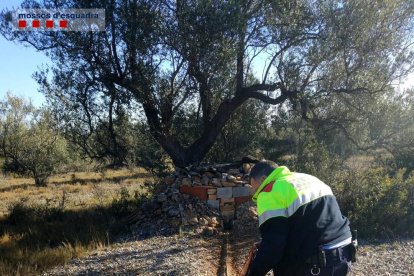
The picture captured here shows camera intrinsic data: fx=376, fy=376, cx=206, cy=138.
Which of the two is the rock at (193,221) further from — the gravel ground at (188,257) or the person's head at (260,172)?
the person's head at (260,172)

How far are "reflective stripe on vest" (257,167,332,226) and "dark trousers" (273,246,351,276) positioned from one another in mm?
440

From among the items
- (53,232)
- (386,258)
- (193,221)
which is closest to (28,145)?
(53,232)

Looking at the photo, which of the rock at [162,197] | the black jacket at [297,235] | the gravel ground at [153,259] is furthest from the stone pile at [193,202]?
the black jacket at [297,235]

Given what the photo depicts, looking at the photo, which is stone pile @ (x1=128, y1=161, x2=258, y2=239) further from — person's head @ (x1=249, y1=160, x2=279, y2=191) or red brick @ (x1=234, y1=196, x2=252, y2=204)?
person's head @ (x1=249, y1=160, x2=279, y2=191)

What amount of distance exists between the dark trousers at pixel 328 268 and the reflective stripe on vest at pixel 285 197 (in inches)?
17.3

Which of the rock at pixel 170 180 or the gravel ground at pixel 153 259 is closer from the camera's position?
the gravel ground at pixel 153 259

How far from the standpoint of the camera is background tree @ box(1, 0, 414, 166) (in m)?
8.92

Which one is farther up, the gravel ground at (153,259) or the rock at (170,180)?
the rock at (170,180)

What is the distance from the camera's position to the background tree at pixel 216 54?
351 inches

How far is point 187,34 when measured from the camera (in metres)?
8.70

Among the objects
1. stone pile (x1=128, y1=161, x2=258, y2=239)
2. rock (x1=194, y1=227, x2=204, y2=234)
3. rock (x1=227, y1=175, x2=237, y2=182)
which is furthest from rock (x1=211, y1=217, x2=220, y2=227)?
rock (x1=227, y1=175, x2=237, y2=182)

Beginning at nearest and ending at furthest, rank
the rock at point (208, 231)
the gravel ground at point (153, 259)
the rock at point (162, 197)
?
1. the gravel ground at point (153, 259)
2. the rock at point (208, 231)
3. the rock at point (162, 197)

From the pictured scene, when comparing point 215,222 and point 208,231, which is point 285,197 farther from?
point 215,222

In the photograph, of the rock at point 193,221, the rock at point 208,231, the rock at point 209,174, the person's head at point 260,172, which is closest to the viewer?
the person's head at point 260,172
